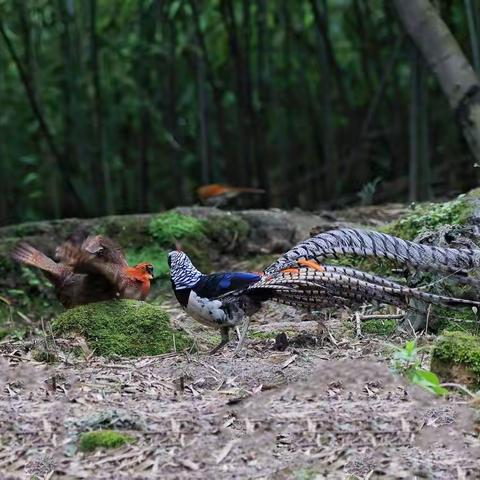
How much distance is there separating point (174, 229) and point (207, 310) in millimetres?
3274

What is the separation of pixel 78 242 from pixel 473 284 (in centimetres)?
222

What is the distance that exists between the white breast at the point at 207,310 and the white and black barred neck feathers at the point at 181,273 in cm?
9

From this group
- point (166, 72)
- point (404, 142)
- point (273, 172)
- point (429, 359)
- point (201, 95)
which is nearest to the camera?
point (429, 359)

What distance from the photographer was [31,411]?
4.46 metres

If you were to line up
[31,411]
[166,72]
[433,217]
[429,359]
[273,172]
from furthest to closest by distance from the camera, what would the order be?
[273,172] → [166,72] → [433,217] → [429,359] → [31,411]

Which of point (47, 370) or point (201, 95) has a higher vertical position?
point (201, 95)

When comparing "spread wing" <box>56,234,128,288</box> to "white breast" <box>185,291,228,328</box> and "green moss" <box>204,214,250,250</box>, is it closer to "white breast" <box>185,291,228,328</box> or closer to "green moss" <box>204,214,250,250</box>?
"white breast" <box>185,291,228,328</box>

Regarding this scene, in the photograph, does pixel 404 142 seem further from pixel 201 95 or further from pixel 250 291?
pixel 250 291

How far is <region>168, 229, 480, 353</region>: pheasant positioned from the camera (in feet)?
17.2

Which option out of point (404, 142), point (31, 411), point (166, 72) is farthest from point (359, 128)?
point (31, 411)

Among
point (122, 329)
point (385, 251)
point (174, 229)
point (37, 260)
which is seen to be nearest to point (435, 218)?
point (385, 251)

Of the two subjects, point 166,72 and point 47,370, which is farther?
Answer: point 166,72

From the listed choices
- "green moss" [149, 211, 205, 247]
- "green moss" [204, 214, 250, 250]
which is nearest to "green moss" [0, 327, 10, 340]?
"green moss" [149, 211, 205, 247]

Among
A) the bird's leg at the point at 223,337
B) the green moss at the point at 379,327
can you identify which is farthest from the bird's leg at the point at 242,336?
the green moss at the point at 379,327
